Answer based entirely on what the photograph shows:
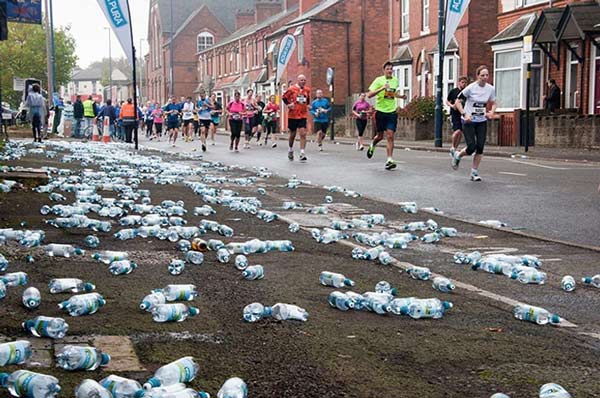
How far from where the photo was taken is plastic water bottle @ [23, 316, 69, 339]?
3.96 meters

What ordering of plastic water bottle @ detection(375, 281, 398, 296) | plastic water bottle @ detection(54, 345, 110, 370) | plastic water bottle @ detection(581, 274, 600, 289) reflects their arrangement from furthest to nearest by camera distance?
plastic water bottle @ detection(581, 274, 600, 289), plastic water bottle @ detection(375, 281, 398, 296), plastic water bottle @ detection(54, 345, 110, 370)

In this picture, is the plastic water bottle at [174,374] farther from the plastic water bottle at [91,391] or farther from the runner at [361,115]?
the runner at [361,115]

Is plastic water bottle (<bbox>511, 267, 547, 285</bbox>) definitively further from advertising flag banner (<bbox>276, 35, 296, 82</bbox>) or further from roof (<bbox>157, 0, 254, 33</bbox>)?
roof (<bbox>157, 0, 254, 33</bbox>)

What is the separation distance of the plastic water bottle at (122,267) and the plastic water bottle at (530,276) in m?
2.73

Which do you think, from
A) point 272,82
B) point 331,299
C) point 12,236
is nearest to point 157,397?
point 331,299

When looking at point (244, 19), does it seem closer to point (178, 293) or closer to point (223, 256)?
point (223, 256)

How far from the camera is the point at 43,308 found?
4.52 meters

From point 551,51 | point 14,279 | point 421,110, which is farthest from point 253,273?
point 421,110

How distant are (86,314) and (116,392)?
1.34m

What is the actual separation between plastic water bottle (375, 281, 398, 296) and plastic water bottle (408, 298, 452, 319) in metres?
0.38

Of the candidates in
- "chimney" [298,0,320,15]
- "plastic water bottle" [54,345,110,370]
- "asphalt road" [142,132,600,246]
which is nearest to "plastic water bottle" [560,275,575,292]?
"asphalt road" [142,132,600,246]

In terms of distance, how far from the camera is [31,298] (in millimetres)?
4543

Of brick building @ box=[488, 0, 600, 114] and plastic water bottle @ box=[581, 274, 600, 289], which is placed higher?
brick building @ box=[488, 0, 600, 114]

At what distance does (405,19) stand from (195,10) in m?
54.5
